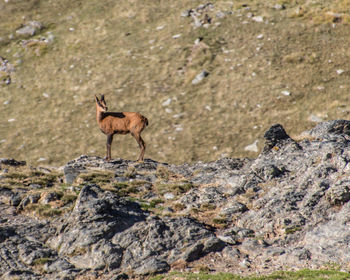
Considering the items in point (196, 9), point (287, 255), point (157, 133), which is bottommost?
point (157, 133)

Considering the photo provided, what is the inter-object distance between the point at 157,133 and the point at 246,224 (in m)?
13.9

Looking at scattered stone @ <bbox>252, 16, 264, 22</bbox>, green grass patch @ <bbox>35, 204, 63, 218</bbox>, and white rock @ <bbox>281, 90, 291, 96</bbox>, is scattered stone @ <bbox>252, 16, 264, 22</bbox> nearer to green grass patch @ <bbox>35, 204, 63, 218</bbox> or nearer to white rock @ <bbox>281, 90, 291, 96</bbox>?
white rock @ <bbox>281, 90, 291, 96</bbox>

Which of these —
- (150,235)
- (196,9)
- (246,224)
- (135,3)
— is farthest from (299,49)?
(150,235)

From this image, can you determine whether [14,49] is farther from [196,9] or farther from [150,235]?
[150,235]

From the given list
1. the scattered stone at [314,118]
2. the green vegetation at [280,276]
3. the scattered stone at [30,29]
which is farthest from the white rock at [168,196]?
the scattered stone at [30,29]

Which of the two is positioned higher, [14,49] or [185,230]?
[185,230]

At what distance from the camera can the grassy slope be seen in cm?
2781

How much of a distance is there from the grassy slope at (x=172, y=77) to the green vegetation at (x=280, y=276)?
43.7 feet

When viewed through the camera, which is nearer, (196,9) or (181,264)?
(181,264)

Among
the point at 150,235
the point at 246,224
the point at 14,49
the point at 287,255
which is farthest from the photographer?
the point at 14,49

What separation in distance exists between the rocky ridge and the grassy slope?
23.7ft

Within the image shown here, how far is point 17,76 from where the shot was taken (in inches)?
1447

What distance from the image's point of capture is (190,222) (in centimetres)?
1473

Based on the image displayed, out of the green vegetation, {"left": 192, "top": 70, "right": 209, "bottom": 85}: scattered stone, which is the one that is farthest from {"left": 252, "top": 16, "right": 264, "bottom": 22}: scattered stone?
the green vegetation
